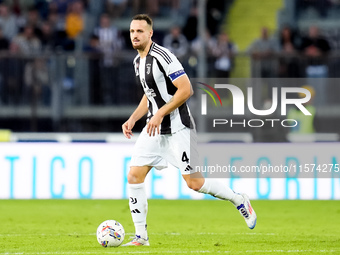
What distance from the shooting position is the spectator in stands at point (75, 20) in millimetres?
17406

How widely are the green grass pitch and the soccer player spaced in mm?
505

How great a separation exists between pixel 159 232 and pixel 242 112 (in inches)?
211

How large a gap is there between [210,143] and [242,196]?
15.6 feet

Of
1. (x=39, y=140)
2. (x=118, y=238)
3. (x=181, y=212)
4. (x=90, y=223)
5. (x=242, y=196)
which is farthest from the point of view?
(x=39, y=140)

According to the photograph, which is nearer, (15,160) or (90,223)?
(90,223)

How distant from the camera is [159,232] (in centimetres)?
903

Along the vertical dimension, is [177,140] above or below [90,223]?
above

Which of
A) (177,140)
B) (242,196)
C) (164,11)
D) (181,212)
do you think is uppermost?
(164,11)

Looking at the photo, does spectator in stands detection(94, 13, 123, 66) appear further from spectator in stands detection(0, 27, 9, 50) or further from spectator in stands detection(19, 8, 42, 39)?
spectator in stands detection(0, 27, 9, 50)

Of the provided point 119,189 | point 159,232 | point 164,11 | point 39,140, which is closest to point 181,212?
point 119,189

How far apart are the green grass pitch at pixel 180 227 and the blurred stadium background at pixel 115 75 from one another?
0.38 metres

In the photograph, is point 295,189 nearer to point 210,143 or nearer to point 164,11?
point 210,143

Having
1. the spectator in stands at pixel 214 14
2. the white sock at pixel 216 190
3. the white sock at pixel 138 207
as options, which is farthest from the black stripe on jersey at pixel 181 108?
the spectator in stands at pixel 214 14

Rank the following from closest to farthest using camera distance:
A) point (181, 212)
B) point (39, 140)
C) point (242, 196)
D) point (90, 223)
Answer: point (242, 196) < point (90, 223) < point (181, 212) < point (39, 140)
